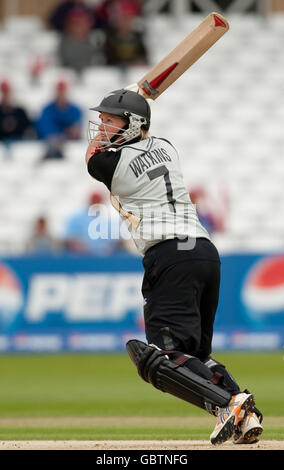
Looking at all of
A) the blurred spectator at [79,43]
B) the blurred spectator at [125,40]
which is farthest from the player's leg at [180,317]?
the blurred spectator at [79,43]

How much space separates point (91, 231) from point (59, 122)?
11.5 ft

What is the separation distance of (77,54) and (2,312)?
5.52 m

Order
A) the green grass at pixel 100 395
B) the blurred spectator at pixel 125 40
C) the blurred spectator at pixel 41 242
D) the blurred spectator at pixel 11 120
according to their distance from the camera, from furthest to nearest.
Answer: the blurred spectator at pixel 125 40 < the blurred spectator at pixel 11 120 < the blurred spectator at pixel 41 242 < the green grass at pixel 100 395

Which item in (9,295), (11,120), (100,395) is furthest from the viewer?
(11,120)

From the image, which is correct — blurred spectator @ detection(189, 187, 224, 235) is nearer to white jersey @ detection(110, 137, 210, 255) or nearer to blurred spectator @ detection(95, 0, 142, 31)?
blurred spectator @ detection(95, 0, 142, 31)

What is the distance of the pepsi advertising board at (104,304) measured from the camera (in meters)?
12.4

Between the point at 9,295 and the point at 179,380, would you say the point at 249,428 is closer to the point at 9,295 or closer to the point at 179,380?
the point at 179,380

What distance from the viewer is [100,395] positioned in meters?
9.31

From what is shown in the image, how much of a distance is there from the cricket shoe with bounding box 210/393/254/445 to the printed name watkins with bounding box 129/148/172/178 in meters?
1.32

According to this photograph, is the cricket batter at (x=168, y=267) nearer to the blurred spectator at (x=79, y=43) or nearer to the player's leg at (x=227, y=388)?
the player's leg at (x=227, y=388)

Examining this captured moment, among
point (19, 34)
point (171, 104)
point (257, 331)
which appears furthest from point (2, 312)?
point (19, 34)

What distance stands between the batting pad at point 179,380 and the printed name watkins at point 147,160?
953mm

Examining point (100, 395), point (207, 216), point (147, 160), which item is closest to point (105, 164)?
point (147, 160)

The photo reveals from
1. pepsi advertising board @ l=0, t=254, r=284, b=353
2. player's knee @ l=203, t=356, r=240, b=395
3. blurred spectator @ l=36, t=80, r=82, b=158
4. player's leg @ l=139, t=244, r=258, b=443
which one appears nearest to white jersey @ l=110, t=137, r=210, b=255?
player's leg @ l=139, t=244, r=258, b=443
